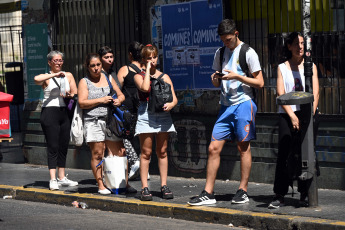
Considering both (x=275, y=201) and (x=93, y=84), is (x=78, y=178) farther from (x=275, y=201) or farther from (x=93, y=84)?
(x=275, y=201)

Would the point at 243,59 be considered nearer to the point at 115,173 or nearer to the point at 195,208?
the point at 195,208

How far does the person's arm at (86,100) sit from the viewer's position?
9.41 metres

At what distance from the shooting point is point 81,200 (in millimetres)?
9570

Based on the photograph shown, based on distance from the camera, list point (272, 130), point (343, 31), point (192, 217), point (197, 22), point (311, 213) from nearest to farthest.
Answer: point (311, 213) < point (192, 217) < point (343, 31) < point (272, 130) < point (197, 22)

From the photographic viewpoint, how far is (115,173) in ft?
31.6

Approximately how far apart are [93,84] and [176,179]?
7.25 ft

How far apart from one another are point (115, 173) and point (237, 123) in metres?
2.07

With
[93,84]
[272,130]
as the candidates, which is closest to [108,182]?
[93,84]

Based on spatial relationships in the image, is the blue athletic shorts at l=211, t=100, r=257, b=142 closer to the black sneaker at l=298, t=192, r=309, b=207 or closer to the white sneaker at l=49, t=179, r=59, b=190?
the black sneaker at l=298, t=192, r=309, b=207

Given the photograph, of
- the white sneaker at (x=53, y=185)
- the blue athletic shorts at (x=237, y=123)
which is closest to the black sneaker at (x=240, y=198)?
the blue athletic shorts at (x=237, y=123)

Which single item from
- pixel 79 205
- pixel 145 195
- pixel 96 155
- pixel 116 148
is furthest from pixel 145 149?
pixel 79 205

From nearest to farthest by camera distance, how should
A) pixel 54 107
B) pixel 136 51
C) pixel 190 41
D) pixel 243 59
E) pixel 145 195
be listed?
pixel 243 59, pixel 145 195, pixel 136 51, pixel 54 107, pixel 190 41

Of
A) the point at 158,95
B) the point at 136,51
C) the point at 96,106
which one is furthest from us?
the point at 136,51

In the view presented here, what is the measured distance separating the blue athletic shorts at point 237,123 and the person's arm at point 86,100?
168 cm
